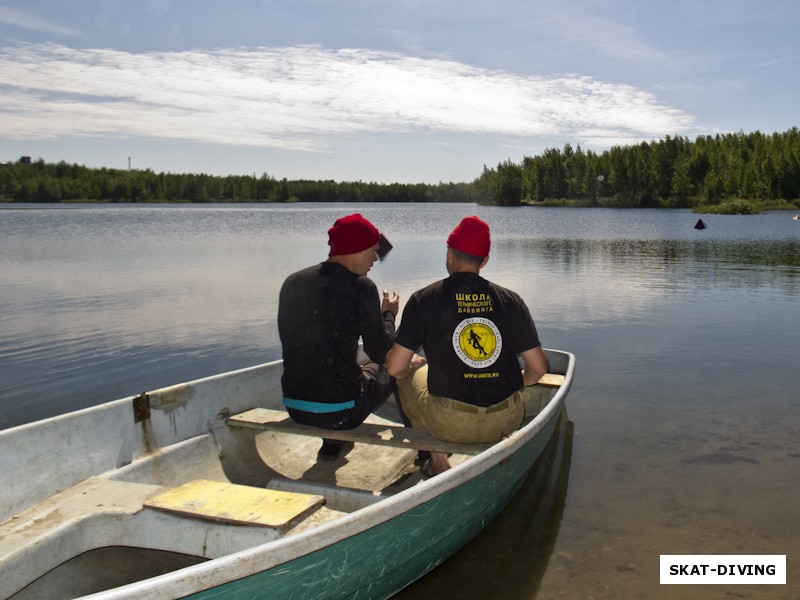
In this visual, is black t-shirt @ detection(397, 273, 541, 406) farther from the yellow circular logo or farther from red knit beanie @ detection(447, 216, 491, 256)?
red knit beanie @ detection(447, 216, 491, 256)

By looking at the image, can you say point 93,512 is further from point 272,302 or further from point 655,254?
point 655,254

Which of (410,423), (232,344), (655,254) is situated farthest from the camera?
(655,254)

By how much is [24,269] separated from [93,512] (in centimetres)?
2536

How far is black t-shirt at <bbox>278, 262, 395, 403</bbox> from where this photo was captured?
18.5ft

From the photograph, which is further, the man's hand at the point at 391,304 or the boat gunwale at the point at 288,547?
the man's hand at the point at 391,304

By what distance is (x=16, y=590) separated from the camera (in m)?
4.20

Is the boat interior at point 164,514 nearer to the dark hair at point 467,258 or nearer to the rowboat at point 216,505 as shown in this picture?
the rowboat at point 216,505

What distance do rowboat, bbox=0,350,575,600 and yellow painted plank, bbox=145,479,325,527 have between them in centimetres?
1

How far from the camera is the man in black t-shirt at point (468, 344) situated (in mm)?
5461

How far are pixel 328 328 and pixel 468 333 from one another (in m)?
1.19

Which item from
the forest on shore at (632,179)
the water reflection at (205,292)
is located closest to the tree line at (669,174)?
the forest on shore at (632,179)

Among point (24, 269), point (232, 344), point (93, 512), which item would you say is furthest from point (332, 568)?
point (24, 269)

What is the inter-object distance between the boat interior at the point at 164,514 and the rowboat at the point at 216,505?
0.01m

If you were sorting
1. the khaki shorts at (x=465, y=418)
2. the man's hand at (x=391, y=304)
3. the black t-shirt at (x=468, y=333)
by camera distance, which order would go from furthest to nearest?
the man's hand at (x=391, y=304) → the khaki shorts at (x=465, y=418) → the black t-shirt at (x=468, y=333)
